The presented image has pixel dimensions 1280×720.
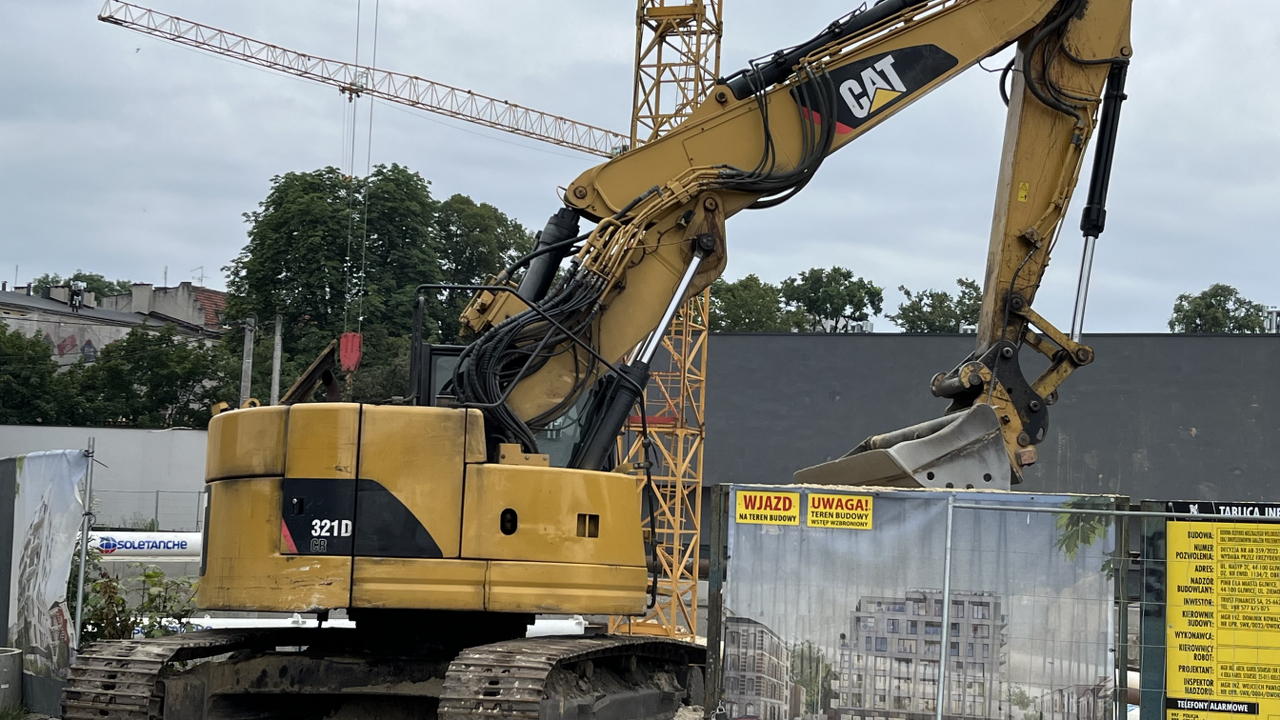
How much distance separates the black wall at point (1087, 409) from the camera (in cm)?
3500

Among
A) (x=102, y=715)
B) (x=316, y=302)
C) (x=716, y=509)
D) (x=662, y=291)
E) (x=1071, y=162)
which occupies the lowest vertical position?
(x=102, y=715)

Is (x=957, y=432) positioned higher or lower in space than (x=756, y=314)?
lower

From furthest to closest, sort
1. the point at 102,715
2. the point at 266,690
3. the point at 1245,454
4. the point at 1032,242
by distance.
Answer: the point at 1245,454 < the point at 1032,242 < the point at 266,690 < the point at 102,715

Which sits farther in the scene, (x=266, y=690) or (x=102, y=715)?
(x=266, y=690)

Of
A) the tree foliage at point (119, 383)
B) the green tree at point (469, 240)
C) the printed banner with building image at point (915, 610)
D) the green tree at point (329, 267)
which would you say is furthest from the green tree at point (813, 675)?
the green tree at point (469, 240)

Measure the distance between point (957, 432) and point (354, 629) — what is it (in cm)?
466

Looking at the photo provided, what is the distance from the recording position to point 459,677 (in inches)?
318

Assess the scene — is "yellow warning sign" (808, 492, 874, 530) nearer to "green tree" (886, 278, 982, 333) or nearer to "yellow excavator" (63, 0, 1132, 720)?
"yellow excavator" (63, 0, 1132, 720)

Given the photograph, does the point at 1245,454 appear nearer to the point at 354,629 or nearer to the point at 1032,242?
the point at 1032,242

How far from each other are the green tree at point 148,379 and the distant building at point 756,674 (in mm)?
54828

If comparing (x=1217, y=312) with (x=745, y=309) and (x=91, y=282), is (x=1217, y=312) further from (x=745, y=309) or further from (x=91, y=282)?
(x=91, y=282)

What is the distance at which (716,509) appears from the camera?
29.8ft

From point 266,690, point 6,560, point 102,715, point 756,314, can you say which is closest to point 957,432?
point 266,690

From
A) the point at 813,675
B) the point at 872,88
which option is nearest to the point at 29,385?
the point at 872,88
